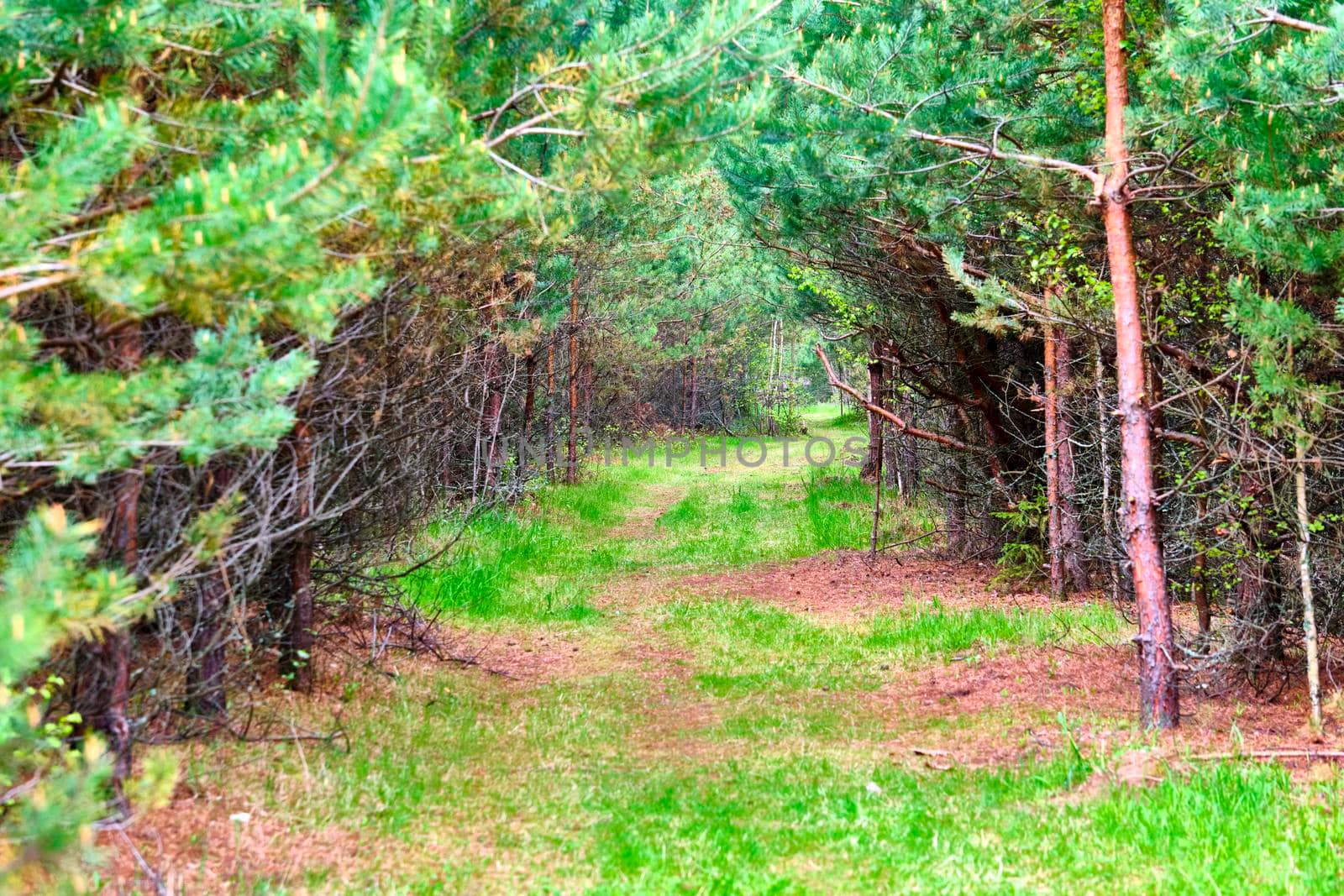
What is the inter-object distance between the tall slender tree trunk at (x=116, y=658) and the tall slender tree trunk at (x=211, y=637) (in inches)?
13.8

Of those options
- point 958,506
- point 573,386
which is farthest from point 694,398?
point 958,506

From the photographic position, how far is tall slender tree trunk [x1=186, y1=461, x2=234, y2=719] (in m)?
4.73

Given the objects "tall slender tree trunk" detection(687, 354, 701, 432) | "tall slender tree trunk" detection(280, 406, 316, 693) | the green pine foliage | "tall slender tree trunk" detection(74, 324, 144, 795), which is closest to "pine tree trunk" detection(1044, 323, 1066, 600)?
the green pine foliage

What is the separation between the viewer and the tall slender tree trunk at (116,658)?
4113mm

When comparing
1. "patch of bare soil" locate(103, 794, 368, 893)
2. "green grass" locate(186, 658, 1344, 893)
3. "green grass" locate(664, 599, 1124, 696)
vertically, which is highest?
"patch of bare soil" locate(103, 794, 368, 893)

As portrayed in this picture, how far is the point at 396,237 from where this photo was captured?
14.3 ft

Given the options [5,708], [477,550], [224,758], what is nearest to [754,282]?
[477,550]

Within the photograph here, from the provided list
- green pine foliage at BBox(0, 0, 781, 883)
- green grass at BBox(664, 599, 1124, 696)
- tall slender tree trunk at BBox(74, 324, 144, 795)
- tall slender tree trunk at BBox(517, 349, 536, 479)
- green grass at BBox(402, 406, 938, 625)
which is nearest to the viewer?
green pine foliage at BBox(0, 0, 781, 883)

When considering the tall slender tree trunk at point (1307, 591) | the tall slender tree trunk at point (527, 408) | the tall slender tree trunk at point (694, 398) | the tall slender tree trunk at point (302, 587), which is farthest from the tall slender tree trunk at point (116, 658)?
the tall slender tree trunk at point (694, 398)

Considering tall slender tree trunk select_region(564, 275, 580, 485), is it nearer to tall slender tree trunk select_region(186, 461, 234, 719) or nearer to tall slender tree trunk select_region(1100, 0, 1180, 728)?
tall slender tree trunk select_region(1100, 0, 1180, 728)

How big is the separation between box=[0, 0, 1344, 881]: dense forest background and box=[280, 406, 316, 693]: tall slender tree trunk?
0.03 metres

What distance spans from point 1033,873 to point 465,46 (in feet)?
14.3

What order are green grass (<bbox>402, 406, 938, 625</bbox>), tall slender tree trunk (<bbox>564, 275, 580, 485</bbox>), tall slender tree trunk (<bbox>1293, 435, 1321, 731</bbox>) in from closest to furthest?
tall slender tree trunk (<bbox>1293, 435, 1321, 731</bbox>) → green grass (<bbox>402, 406, 938, 625</bbox>) → tall slender tree trunk (<bbox>564, 275, 580, 485</bbox>)

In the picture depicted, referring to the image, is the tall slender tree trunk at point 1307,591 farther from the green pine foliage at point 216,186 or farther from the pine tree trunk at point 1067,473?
the pine tree trunk at point 1067,473
